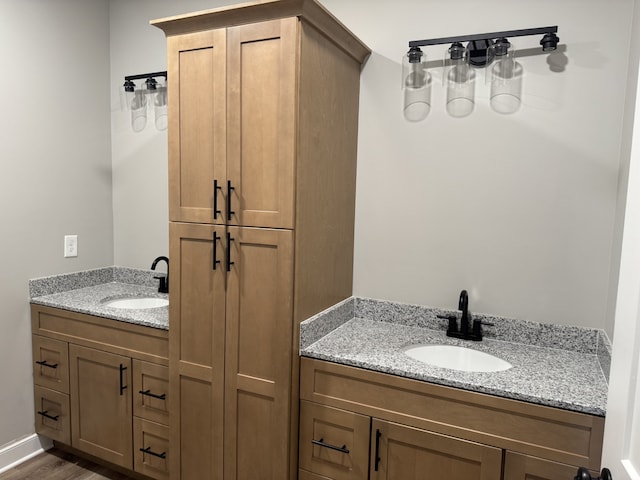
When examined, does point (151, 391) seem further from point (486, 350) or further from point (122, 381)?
point (486, 350)

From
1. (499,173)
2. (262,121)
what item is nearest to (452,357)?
(499,173)

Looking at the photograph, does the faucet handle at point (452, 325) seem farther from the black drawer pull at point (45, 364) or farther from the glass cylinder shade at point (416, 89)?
the black drawer pull at point (45, 364)

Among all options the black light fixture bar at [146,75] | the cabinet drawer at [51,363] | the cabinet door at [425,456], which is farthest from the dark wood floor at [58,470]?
the black light fixture bar at [146,75]

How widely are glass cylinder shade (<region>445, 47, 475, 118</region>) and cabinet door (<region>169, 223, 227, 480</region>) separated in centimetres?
114

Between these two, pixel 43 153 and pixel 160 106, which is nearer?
pixel 43 153

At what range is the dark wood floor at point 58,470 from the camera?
90.6 inches

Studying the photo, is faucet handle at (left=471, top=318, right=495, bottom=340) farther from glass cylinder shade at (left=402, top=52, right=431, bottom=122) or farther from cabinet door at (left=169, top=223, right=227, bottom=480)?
cabinet door at (left=169, top=223, right=227, bottom=480)

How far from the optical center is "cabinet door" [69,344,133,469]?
219 cm

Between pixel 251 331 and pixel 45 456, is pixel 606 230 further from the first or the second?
pixel 45 456

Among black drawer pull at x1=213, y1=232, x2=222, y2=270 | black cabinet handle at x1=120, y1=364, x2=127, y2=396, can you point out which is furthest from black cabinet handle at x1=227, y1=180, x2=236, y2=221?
black cabinet handle at x1=120, y1=364, x2=127, y2=396

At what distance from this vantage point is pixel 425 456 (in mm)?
1562

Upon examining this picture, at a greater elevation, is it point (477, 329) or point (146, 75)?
point (146, 75)

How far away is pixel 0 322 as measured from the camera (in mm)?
2279

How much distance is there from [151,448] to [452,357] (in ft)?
4.85
